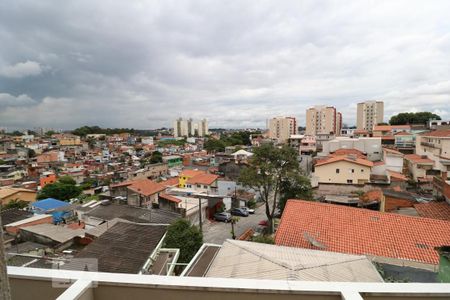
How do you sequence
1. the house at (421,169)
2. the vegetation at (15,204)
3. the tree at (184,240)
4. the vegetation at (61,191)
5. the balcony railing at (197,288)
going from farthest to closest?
the vegetation at (61,191) → the house at (421,169) → the vegetation at (15,204) → the tree at (184,240) → the balcony railing at (197,288)

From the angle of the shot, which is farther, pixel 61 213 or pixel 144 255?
pixel 61 213

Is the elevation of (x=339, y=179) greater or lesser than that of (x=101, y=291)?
lesser

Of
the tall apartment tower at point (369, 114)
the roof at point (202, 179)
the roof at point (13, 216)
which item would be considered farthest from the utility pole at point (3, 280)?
the tall apartment tower at point (369, 114)

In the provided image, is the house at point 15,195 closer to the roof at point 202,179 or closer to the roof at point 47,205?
the roof at point 47,205

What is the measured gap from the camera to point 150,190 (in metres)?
17.7

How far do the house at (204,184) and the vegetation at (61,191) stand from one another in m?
10.9

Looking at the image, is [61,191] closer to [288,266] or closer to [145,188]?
[145,188]

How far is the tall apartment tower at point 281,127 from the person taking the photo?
6550cm

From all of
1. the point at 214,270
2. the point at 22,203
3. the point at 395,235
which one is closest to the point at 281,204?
the point at 395,235

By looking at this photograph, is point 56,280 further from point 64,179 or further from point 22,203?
point 64,179

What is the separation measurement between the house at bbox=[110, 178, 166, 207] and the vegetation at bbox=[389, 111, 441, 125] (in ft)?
162

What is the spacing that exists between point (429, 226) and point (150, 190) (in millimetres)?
15796

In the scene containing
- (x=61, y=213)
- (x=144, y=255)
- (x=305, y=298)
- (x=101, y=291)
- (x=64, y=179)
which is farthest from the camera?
(x=64, y=179)

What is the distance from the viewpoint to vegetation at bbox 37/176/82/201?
2109 cm
